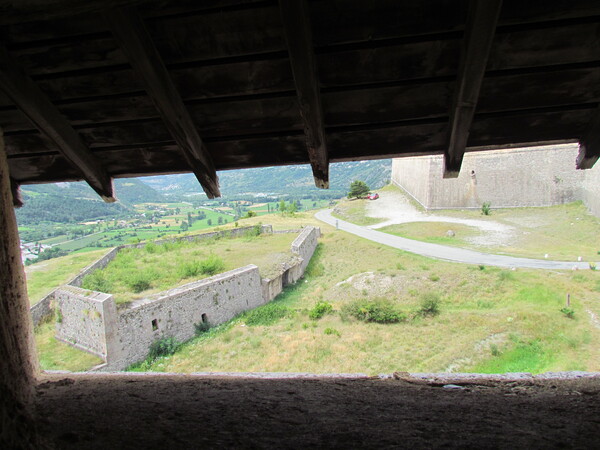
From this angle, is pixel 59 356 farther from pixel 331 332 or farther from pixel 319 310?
pixel 319 310

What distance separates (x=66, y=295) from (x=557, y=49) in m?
15.1

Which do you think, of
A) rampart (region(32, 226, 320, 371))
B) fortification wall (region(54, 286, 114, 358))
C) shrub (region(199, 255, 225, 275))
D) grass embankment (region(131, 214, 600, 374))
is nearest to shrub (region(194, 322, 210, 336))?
rampart (region(32, 226, 320, 371))

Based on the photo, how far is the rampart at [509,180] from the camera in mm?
26766

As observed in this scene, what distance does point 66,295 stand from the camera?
12.8m

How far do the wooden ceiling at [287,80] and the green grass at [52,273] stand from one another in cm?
1521

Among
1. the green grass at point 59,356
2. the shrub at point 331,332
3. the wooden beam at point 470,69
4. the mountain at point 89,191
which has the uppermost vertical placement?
the mountain at point 89,191

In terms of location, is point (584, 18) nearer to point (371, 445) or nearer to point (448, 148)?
point (448, 148)

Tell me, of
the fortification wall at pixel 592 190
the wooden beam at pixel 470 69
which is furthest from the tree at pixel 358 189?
the wooden beam at pixel 470 69

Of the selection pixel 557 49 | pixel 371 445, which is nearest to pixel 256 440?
pixel 371 445

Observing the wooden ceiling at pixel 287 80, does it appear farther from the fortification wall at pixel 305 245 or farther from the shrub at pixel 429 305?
the fortification wall at pixel 305 245

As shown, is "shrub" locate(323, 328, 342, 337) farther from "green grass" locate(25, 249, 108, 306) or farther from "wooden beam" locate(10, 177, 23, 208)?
"green grass" locate(25, 249, 108, 306)

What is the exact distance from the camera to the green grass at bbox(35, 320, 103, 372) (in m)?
11.3

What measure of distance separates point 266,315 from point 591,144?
1460 cm

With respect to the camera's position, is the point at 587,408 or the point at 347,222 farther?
the point at 347,222
